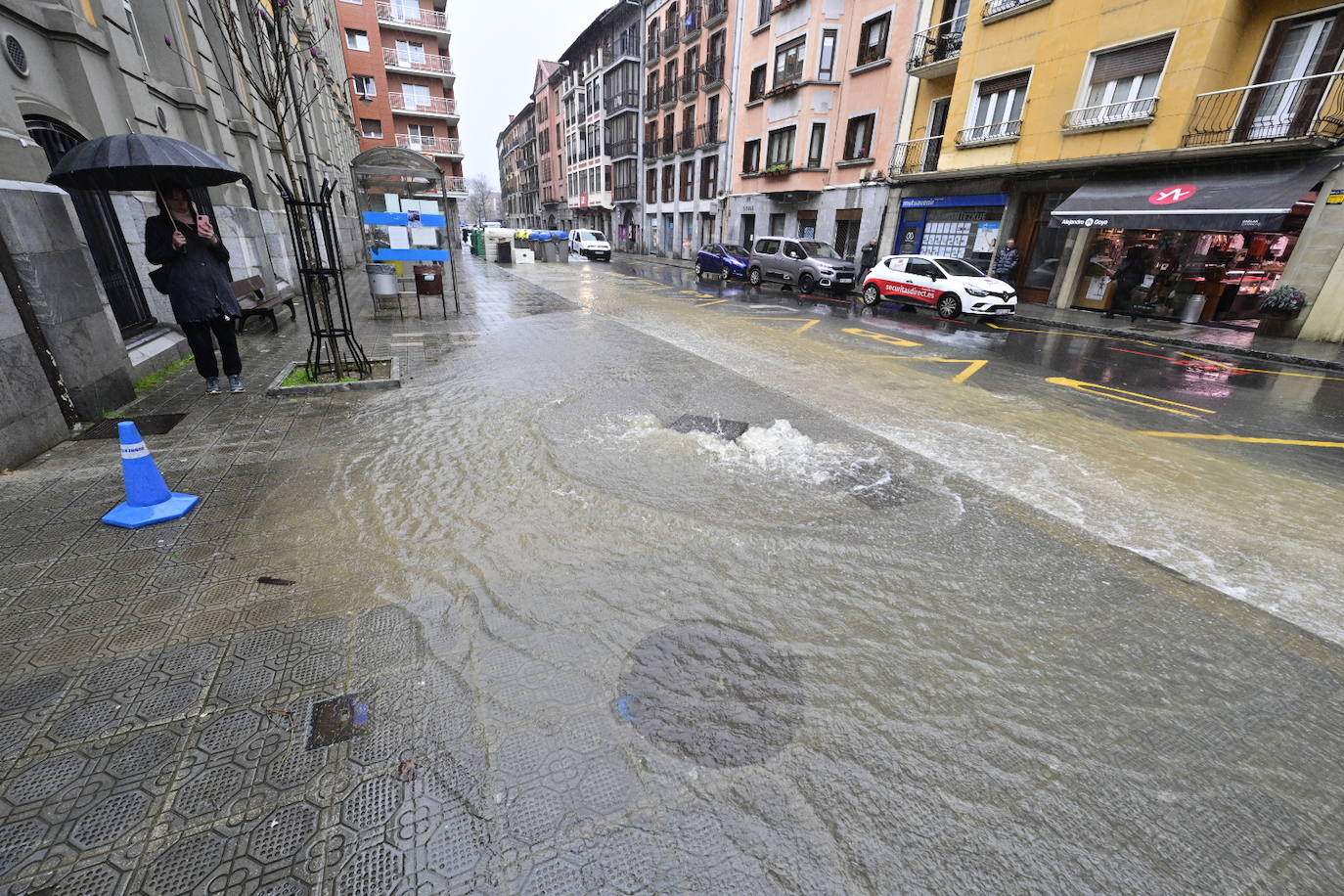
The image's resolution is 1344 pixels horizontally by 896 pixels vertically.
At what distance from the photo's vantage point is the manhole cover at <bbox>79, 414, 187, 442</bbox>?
5098mm

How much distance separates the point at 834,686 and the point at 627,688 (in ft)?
3.21

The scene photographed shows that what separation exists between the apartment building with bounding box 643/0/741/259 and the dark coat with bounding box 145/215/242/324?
2991 cm

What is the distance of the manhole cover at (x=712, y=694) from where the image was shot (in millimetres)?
2309

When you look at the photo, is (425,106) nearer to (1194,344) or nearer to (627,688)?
(1194,344)

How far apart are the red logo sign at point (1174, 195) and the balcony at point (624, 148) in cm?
3720

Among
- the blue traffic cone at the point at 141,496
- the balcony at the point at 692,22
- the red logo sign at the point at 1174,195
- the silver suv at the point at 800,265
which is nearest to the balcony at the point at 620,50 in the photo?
the balcony at the point at 692,22


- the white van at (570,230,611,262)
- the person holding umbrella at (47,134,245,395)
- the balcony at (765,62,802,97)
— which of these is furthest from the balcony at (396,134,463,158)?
the person holding umbrella at (47,134,245,395)

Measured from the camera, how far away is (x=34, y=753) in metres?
2.13

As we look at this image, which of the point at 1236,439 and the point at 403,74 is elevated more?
the point at 403,74

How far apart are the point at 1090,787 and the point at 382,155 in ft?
51.7

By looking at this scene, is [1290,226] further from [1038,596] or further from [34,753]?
[34,753]

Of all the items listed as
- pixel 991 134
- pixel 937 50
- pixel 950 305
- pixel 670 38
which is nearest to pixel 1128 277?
pixel 950 305

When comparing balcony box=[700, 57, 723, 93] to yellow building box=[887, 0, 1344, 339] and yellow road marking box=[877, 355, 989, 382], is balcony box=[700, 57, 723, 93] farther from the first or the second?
yellow road marking box=[877, 355, 989, 382]

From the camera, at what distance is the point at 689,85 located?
116 ft
